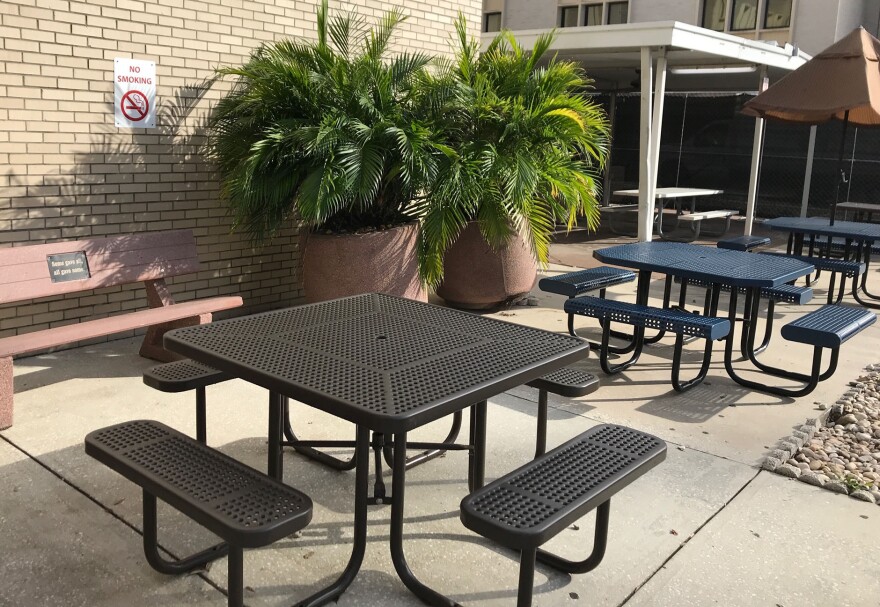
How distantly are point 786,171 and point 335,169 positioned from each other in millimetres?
13852

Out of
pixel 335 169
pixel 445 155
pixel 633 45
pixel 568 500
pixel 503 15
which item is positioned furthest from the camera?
pixel 503 15

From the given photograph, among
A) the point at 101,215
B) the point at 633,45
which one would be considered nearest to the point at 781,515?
the point at 101,215

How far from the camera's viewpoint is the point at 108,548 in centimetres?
325

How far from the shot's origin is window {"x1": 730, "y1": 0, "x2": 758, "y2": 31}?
22.8 metres

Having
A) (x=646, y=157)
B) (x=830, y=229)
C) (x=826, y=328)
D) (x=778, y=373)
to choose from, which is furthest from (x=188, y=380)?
(x=646, y=157)

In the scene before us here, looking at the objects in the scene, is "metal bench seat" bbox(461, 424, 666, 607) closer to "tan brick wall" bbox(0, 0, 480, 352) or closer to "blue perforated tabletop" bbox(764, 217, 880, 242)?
"tan brick wall" bbox(0, 0, 480, 352)

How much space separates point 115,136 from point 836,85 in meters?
6.64

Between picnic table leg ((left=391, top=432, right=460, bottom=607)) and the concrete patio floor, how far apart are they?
0.07 m

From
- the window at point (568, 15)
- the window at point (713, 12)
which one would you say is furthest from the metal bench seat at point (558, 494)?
the window at point (568, 15)

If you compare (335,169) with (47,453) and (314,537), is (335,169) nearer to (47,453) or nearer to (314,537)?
(47,453)

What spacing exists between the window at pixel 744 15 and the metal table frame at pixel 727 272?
Result: 18998 millimetres

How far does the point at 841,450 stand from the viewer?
462 centimetres

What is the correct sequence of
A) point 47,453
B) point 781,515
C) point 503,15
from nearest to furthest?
1. point 781,515
2. point 47,453
3. point 503,15

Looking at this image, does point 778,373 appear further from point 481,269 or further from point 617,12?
point 617,12
